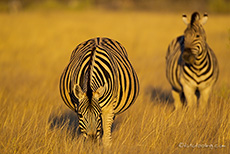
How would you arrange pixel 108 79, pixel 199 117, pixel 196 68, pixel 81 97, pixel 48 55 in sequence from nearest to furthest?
pixel 81 97 < pixel 108 79 < pixel 199 117 < pixel 196 68 < pixel 48 55

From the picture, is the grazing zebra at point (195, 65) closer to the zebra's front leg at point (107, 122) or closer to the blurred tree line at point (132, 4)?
the zebra's front leg at point (107, 122)

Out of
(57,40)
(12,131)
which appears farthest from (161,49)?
(12,131)

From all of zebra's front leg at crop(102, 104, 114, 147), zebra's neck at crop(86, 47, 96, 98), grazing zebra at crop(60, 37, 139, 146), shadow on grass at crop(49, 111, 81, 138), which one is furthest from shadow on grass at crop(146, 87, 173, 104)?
zebra's neck at crop(86, 47, 96, 98)

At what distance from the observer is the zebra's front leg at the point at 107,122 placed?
340cm

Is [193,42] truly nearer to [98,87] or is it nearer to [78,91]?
[98,87]

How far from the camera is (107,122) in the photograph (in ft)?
11.3

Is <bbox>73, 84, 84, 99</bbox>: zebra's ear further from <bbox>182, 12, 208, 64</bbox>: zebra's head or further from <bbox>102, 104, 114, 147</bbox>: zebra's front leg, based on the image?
<bbox>182, 12, 208, 64</bbox>: zebra's head

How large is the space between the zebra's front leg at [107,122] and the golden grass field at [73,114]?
13cm

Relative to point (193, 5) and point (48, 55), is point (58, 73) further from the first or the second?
point (193, 5)

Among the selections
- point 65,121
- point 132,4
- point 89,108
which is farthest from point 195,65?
point 132,4

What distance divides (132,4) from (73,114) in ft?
190

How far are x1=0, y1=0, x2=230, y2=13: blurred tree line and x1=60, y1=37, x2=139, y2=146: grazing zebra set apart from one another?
1615 inches

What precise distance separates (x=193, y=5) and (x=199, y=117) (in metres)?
52.3

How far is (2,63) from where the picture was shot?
10.1 m
